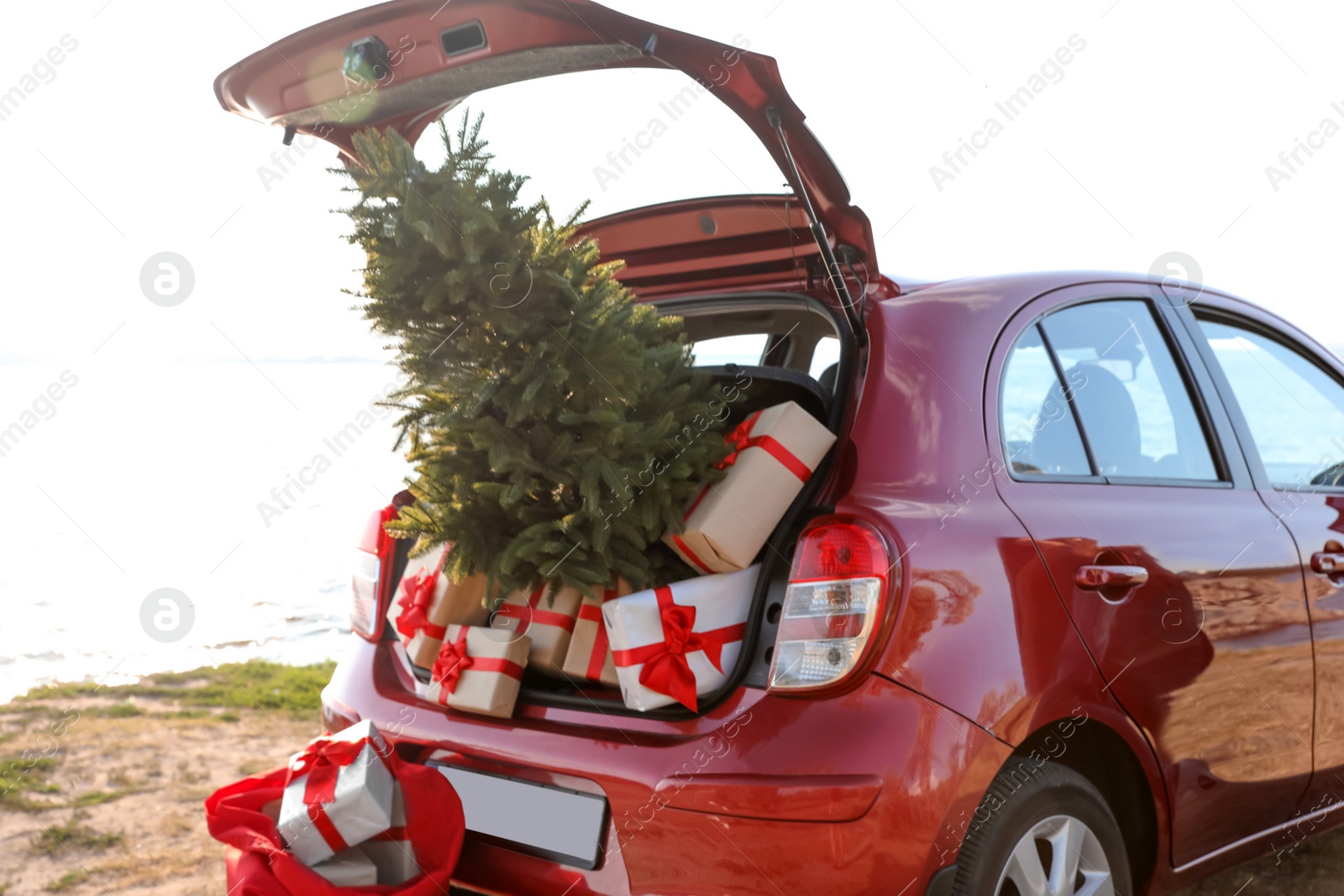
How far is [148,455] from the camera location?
21.5 metres

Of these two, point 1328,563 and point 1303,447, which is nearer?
point 1328,563

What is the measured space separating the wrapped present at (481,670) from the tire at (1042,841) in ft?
3.00

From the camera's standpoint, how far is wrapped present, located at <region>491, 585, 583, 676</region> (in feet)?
7.43

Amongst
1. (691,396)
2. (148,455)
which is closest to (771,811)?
(691,396)

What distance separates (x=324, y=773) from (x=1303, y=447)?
268cm

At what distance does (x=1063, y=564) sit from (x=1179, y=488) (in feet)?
1.92

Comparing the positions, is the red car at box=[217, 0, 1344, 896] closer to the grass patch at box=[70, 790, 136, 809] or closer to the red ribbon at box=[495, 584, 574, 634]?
the red ribbon at box=[495, 584, 574, 634]

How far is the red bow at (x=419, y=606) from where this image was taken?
2395 mm

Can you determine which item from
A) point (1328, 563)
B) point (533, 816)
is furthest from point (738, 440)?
point (1328, 563)

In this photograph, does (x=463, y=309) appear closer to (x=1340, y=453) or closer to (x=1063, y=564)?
(x=1063, y=564)

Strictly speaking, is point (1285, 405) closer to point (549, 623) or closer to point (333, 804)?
point (549, 623)

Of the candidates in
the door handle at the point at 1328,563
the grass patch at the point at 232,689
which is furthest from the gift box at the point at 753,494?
the grass patch at the point at 232,689

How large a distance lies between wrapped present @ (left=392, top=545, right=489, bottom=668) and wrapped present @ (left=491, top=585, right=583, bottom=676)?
111 mm

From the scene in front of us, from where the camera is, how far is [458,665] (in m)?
2.23
